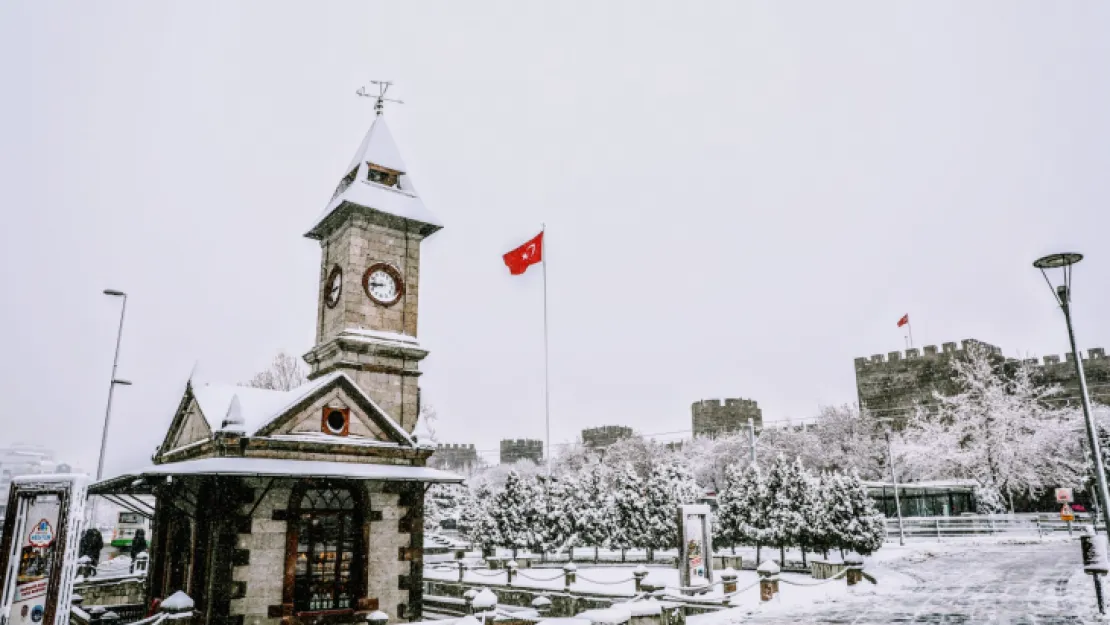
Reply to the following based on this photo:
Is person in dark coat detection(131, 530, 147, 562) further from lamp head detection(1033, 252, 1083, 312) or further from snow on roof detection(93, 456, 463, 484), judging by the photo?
lamp head detection(1033, 252, 1083, 312)

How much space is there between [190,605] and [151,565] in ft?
22.0

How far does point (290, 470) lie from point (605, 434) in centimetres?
9181

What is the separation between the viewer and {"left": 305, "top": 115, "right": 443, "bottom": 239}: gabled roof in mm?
22922

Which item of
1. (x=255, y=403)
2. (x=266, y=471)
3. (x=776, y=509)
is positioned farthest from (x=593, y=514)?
(x=266, y=471)

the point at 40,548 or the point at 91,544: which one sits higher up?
the point at 40,548

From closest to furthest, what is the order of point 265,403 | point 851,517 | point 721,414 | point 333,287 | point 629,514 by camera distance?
point 265,403, point 333,287, point 851,517, point 629,514, point 721,414

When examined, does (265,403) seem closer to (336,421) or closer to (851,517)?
(336,421)

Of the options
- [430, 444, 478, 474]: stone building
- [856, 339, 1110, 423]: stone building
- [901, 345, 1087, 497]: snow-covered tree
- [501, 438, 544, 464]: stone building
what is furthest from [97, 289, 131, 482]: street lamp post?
[430, 444, 478, 474]: stone building

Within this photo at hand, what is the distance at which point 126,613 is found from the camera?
2116cm

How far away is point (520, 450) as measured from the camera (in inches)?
4596

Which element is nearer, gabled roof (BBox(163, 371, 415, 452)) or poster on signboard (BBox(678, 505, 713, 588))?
gabled roof (BBox(163, 371, 415, 452))

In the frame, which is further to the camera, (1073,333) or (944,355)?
(944,355)

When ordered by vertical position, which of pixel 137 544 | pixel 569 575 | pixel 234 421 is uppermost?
pixel 234 421

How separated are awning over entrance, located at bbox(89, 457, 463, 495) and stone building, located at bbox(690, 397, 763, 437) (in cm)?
7588
